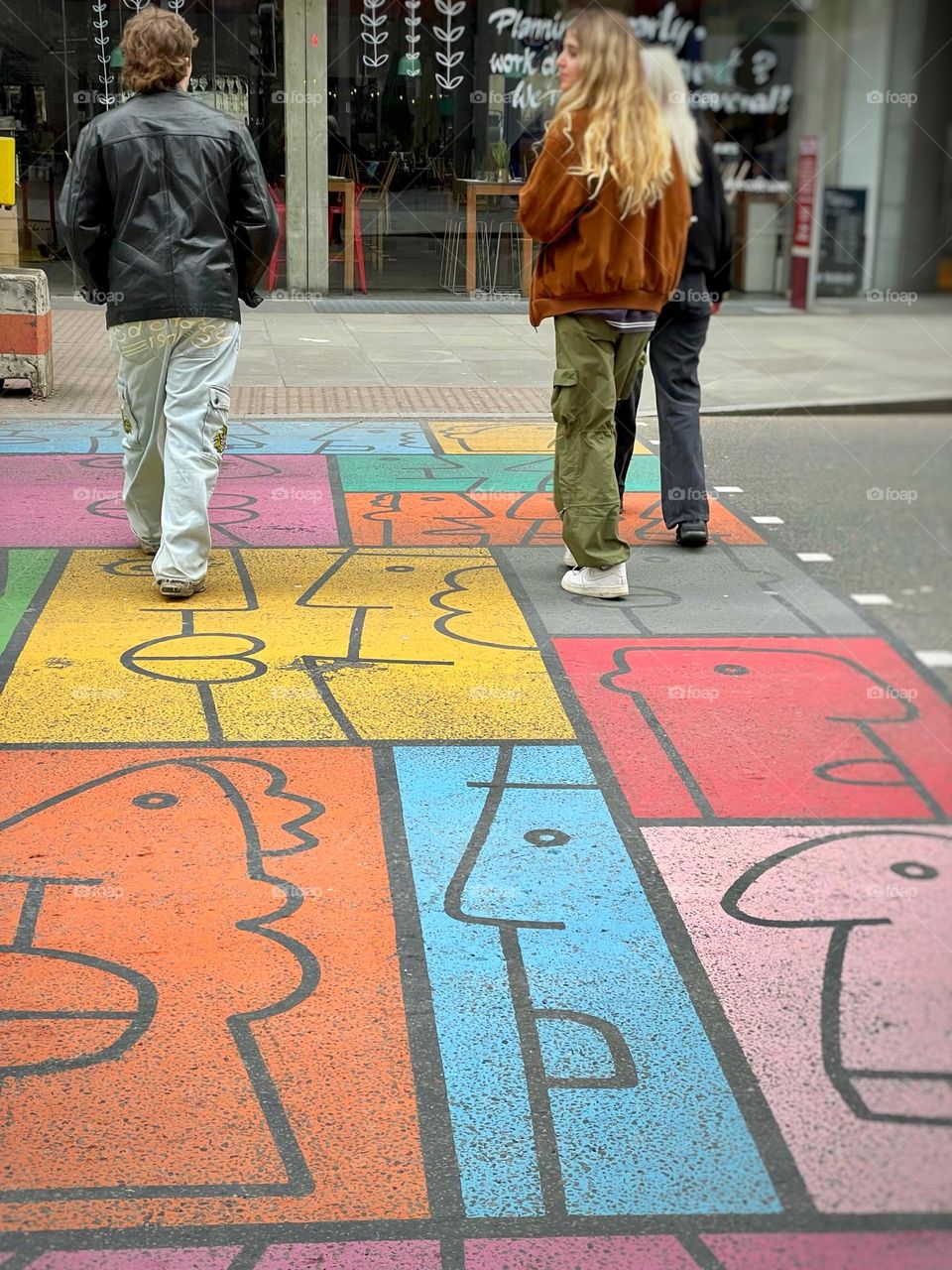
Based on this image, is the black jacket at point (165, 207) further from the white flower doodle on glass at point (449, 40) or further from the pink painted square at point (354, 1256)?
the white flower doodle on glass at point (449, 40)

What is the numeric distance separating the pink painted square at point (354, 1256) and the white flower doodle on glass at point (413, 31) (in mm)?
13472

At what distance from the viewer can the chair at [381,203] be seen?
14298 mm

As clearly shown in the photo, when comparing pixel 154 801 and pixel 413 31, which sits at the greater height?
pixel 413 31

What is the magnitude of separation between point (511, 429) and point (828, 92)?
7.44m

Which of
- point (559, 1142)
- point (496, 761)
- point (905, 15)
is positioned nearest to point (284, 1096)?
point (559, 1142)

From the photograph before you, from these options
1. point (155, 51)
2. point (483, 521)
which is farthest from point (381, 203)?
point (155, 51)

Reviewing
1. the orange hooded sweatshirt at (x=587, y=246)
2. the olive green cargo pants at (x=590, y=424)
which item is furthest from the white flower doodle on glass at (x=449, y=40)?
the orange hooded sweatshirt at (x=587, y=246)

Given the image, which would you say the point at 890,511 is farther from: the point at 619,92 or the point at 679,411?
the point at 679,411

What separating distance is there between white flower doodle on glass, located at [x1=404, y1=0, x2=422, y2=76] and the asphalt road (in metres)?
13.7

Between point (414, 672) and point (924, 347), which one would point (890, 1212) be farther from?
point (414, 672)

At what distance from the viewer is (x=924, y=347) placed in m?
0.83

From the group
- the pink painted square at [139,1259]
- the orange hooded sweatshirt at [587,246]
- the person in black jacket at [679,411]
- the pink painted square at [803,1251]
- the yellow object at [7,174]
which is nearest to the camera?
the pink painted square at [803,1251]

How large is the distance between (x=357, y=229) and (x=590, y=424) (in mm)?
10388

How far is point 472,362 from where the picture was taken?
10789mm
